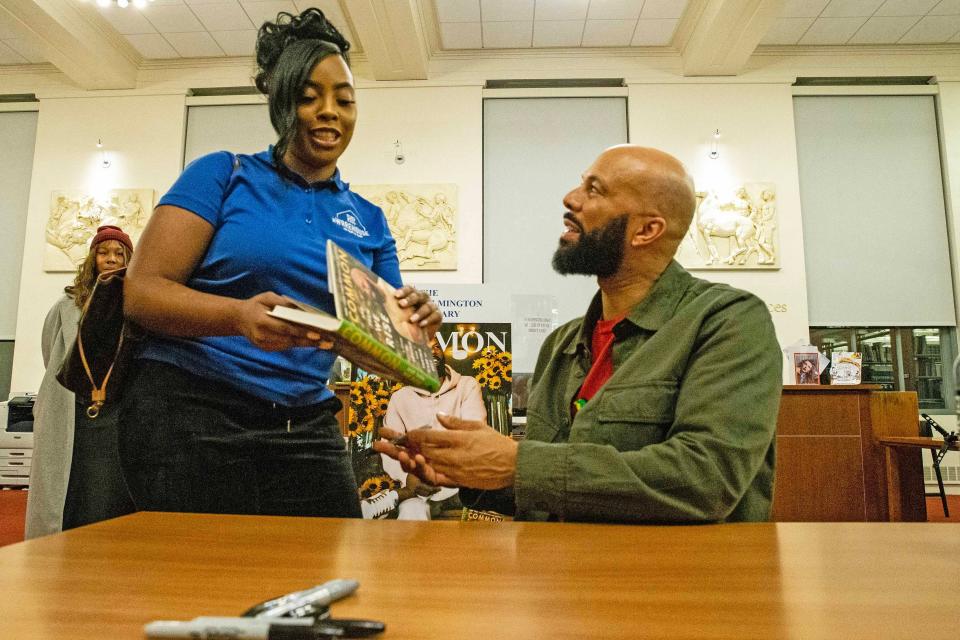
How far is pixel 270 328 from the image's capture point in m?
0.95

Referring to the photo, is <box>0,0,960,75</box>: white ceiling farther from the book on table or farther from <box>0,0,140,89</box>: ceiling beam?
the book on table

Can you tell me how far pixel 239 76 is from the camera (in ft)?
23.0

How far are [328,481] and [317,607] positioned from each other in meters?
0.76

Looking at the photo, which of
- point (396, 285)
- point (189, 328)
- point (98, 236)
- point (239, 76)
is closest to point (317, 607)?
point (189, 328)

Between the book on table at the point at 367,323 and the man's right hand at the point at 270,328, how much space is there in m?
0.03

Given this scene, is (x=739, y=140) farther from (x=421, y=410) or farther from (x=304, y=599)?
(x=304, y=599)

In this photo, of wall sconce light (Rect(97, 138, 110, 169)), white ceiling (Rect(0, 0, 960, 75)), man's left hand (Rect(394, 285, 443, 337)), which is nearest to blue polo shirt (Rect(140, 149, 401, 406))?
man's left hand (Rect(394, 285, 443, 337))

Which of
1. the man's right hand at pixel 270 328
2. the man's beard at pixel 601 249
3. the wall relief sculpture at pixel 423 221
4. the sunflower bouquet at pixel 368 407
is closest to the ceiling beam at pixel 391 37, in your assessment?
the wall relief sculpture at pixel 423 221

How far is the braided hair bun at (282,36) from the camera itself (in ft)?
4.39

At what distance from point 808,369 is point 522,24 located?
14.2 ft

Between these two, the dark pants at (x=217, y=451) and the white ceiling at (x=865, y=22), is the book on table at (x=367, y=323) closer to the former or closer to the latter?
the dark pants at (x=217, y=451)

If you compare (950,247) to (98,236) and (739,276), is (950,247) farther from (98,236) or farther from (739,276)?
(98,236)

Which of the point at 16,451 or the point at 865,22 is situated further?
the point at 865,22

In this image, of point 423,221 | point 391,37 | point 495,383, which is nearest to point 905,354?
point 423,221
